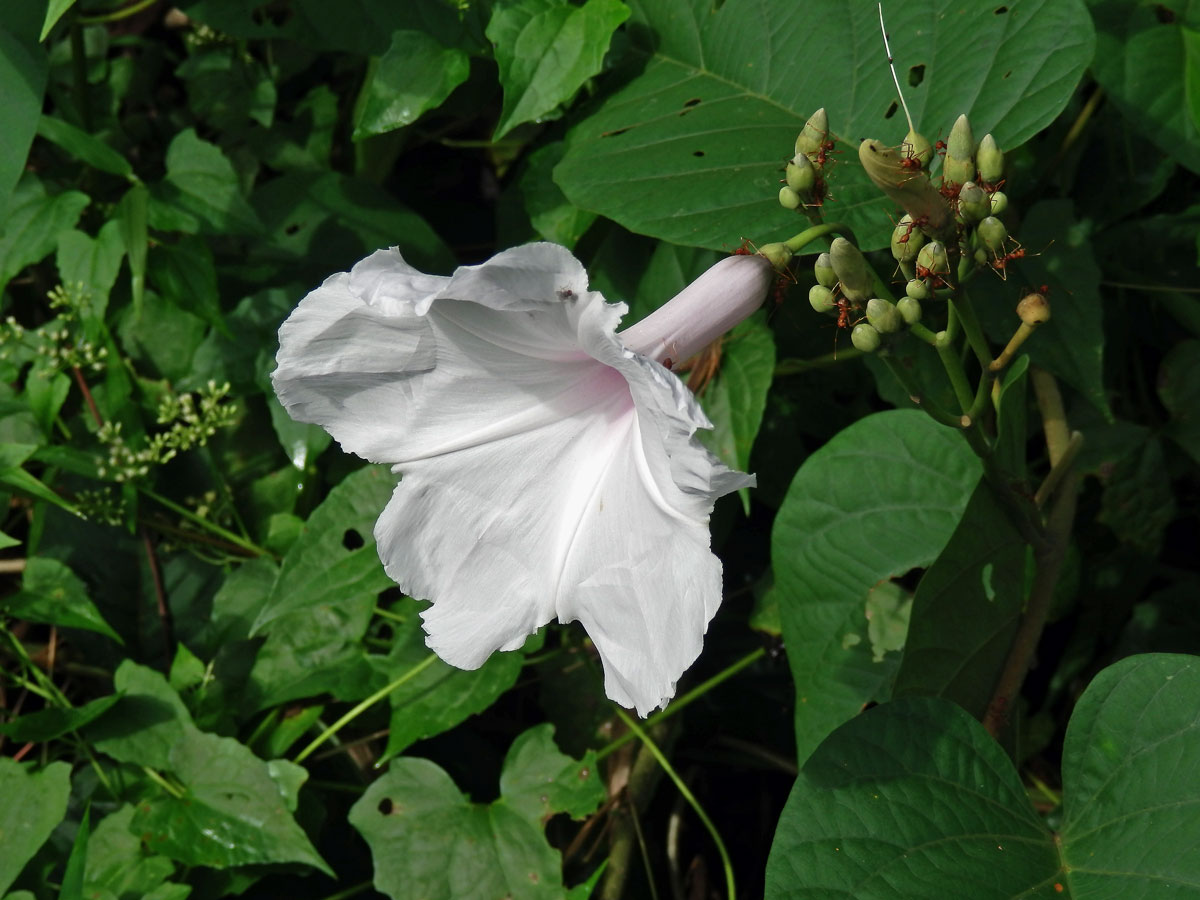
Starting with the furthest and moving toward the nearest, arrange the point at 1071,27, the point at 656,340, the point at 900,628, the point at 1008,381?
1. the point at 900,628
2. the point at 1071,27
3. the point at 1008,381
4. the point at 656,340

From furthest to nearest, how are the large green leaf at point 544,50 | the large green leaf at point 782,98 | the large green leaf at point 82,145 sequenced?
the large green leaf at point 82,145, the large green leaf at point 544,50, the large green leaf at point 782,98

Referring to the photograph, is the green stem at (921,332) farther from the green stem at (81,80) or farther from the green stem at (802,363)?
the green stem at (81,80)

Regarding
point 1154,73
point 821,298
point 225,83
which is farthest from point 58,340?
point 1154,73

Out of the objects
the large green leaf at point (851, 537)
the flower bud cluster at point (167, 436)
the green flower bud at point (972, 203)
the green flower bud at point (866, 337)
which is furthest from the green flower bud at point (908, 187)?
the flower bud cluster at point (167, 436)

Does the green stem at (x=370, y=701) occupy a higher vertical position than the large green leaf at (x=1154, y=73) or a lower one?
lower

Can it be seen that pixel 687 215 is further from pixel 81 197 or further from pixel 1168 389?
pixel 81 197

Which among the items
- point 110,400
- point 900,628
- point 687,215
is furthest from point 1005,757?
point 110,400

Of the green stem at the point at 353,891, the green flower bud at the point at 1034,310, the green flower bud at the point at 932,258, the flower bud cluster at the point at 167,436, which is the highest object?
the green flower bud at the point at 932,258
